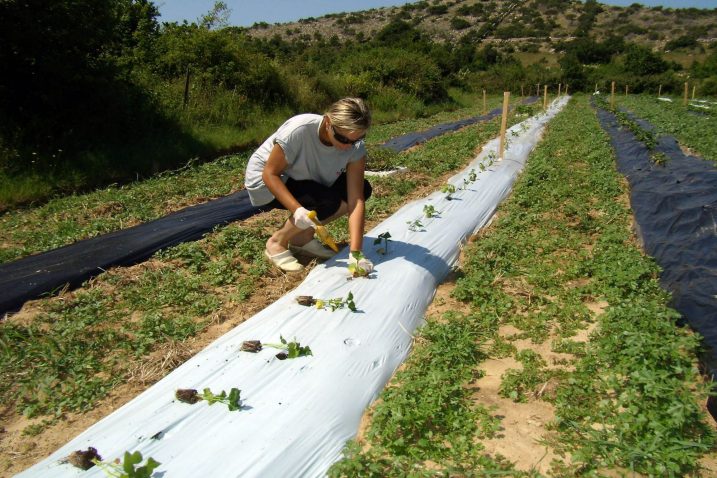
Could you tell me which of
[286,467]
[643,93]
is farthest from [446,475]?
[643,93]

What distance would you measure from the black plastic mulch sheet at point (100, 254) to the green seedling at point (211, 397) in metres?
1.97

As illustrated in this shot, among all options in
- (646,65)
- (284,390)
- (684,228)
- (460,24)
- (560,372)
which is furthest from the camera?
(460,24)

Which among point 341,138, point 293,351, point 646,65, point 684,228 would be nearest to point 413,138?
Answer: point 684,228

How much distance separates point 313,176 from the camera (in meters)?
3.40

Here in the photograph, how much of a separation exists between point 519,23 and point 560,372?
74003 mm

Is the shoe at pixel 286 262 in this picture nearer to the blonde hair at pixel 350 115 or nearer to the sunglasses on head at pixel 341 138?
the sunglasses on head at pixel 341 138

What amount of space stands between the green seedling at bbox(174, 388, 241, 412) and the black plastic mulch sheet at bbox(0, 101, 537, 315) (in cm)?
197

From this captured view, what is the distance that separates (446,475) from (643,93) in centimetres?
4192

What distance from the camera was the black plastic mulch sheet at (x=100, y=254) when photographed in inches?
133

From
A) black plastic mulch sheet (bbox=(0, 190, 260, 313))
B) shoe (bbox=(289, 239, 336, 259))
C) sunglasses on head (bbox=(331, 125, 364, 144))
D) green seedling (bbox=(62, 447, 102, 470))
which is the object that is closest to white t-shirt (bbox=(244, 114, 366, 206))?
sunglasses on head (bbox=(331, 125, 364, 144))

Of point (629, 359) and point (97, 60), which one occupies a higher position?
point (97, 60)

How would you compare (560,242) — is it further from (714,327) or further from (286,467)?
(286,467)

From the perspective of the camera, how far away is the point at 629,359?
88.9 inches

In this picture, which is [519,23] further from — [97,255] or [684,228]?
[97,255]
